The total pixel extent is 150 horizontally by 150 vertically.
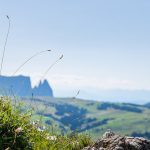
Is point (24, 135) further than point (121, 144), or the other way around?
point (121, 144)

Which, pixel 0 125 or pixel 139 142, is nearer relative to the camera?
pixel 0 125

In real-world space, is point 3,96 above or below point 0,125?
above

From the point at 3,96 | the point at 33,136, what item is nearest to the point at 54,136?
the point at 33,136

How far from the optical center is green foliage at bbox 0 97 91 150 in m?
7.71

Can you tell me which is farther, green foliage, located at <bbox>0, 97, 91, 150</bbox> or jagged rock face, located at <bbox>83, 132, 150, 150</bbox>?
jagged rock face, located at <bbox>83, 132, 150, 150</bbox>

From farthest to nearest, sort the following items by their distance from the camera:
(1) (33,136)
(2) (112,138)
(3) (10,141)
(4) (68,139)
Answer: (4) (68,139) → (1) (33,136) → (2) (112,138) → (3) (10,141)

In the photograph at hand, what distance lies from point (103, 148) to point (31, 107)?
1867 mm

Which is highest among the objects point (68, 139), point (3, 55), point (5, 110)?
point (3, 55)

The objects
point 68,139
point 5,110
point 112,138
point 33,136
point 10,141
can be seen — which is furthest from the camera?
point 68,139

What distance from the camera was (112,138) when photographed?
351 inches

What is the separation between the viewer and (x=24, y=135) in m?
8.22

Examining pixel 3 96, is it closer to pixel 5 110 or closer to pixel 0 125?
pixel 5 110

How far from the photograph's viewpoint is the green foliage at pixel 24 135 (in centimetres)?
771

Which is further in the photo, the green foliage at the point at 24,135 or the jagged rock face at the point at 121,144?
the jagged rock face at the point at 121,144
